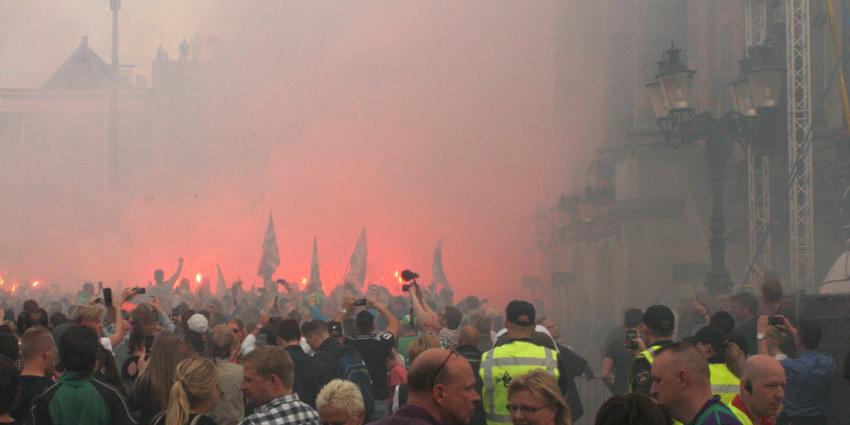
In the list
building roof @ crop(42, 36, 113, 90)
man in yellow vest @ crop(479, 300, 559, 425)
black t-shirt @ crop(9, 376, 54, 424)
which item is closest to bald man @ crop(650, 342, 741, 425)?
man in yellow vest @ crop(479, 300, 559, 425)

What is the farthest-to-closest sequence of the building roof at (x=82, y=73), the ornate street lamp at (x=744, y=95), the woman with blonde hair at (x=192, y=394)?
the building roof at (x=82, y=73) < the ornate street lamp at (x=744, y=95) < the woman with blonde hair at (x=192, y=394)


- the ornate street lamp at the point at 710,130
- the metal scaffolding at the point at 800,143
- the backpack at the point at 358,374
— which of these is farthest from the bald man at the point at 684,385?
the metal scaffolding at the point at 800,143

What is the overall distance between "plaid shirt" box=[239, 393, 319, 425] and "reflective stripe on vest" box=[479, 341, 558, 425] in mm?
1527

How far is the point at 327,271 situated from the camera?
34.0m

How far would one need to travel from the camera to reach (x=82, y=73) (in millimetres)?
54188

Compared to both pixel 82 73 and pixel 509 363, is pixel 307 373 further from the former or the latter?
pixel 82 73

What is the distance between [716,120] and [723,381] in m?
7.96

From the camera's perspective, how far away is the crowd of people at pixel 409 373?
437 cm

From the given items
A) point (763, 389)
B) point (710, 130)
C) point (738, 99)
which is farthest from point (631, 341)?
point (738, 99)

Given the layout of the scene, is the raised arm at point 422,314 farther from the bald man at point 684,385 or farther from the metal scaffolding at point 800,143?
the metal scaffolding at point 800,143

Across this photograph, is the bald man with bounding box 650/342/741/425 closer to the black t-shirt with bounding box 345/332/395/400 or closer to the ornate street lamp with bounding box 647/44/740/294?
the black t-shirt with bounding box 345/332/395/400

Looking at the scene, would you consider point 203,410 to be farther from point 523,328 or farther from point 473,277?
point 473,277

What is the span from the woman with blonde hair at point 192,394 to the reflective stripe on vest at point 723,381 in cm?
247

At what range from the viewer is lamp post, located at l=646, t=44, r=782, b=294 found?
13516mm
